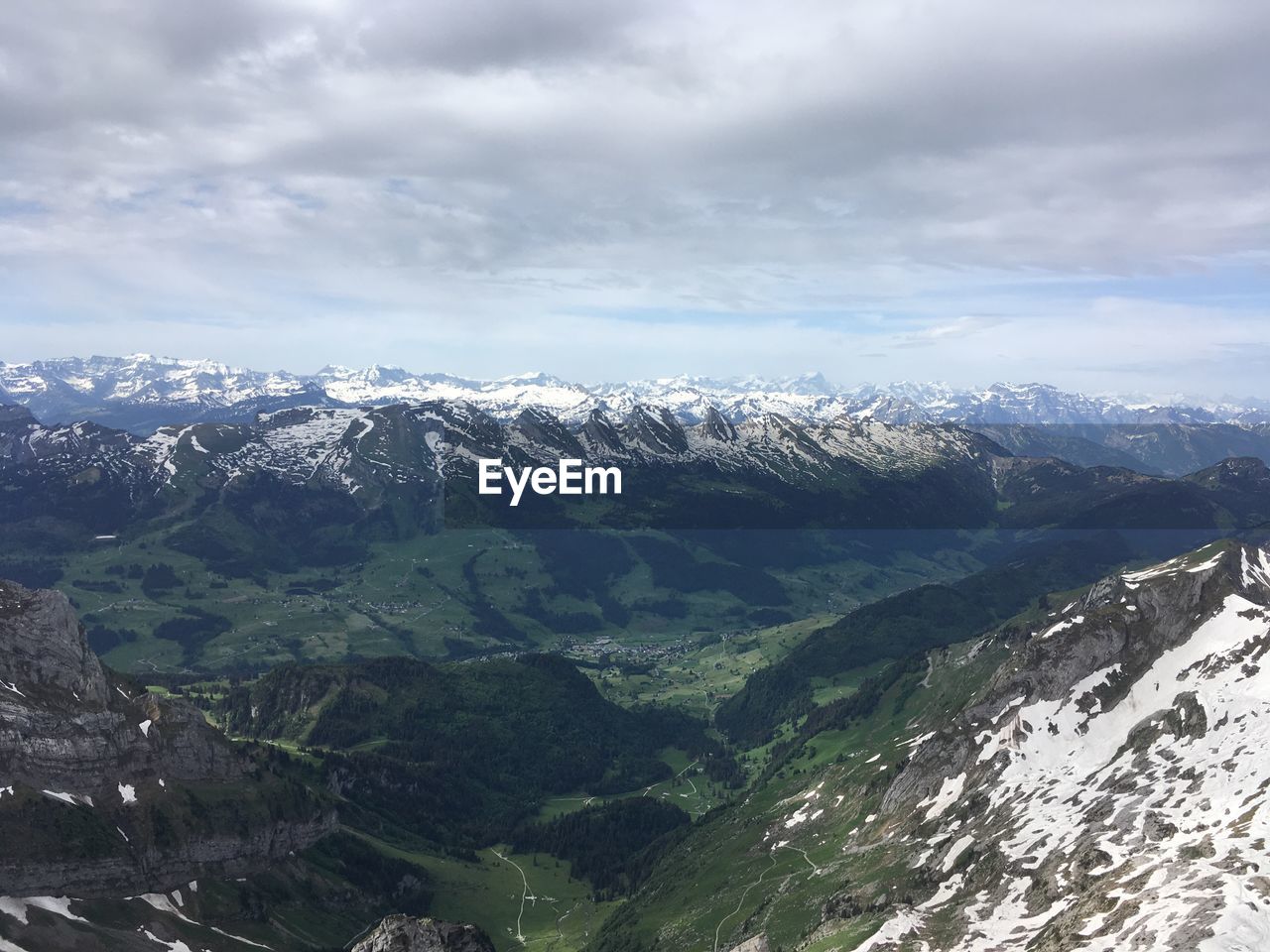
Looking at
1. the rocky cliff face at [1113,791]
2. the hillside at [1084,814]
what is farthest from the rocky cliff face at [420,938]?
the rocky cliff face at [1113,791]

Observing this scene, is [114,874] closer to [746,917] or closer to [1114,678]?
[746,917]

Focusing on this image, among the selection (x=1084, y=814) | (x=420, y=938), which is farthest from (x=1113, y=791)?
(x=420, y=938)

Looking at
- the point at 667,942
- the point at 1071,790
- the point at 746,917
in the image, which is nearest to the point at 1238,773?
the point at 1071,790

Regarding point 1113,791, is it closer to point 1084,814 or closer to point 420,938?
point 1084,814

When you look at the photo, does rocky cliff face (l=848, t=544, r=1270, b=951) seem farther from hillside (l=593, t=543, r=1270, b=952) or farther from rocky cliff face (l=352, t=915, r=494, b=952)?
rocky cliff face (l=352, t=915, r=494, b=952)

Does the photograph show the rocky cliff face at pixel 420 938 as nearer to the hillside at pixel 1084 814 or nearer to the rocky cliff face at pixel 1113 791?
the hillside at pixel 1084 814
